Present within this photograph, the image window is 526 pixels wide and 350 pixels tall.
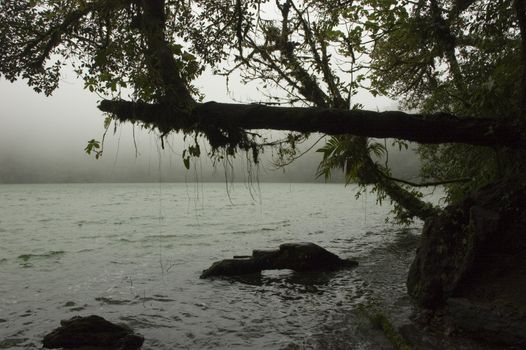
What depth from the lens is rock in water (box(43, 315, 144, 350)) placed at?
829cm

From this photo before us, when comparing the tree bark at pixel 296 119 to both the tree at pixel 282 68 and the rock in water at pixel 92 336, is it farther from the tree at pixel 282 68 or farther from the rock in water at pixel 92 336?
the rock in water at pixel 92 336

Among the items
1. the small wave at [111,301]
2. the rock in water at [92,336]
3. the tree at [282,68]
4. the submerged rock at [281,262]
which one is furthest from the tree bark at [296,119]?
the submerged rock at [281,262]

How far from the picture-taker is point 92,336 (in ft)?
27.5

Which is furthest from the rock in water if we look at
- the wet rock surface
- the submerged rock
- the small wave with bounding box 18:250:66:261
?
the small wave with bounding box 18:250:66:261

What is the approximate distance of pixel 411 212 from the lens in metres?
16.4

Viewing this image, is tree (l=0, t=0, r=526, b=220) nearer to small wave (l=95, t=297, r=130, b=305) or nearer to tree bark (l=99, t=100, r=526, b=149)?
tree bark (l=99, t=100, r=526, b=149)

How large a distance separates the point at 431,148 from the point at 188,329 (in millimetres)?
11786

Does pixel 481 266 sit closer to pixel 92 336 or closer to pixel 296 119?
pixel 296 119

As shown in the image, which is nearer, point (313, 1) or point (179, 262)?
point (313, 1)

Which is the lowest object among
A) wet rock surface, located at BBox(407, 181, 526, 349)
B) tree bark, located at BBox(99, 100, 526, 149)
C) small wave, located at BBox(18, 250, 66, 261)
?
small wave, located at BBox(18, 250, 66, 261)

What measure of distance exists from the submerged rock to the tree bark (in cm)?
959

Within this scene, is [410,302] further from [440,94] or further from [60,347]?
[60,347]

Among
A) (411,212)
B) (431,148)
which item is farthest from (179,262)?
(431,148)

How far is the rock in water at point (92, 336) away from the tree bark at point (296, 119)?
5.03 metres
